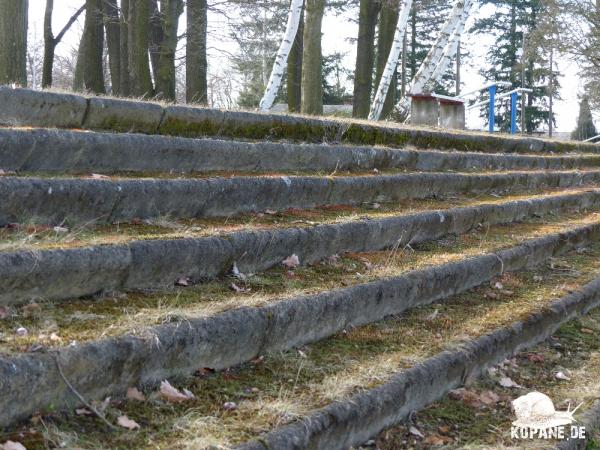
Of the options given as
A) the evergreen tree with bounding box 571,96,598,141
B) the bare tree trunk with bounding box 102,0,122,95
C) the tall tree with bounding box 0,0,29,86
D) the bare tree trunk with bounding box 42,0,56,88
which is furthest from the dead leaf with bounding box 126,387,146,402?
the evergreen tree with bounding box 571,96,598,141

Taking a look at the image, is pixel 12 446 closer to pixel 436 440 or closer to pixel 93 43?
pixel 436 440

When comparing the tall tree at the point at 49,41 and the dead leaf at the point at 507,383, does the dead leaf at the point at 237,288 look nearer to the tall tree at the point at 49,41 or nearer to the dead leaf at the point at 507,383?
the dead leaf at the point at 507,383

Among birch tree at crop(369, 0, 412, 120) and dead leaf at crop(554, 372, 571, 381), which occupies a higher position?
birch tree at crop(369, 0, 412, 120)

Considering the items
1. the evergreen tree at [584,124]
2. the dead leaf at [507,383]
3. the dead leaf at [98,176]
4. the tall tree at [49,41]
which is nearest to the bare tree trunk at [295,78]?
the tall tree at [49,41]

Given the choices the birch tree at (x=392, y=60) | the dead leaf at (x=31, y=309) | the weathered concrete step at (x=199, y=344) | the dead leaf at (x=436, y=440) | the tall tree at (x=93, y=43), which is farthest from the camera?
the tall tree at (x=93, y=43)

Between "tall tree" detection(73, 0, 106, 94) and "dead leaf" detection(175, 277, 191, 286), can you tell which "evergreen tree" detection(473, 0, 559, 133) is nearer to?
"tall tree" detection(73, 0, 106, 94)

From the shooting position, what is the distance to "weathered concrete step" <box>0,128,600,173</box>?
4.52m

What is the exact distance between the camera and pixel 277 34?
26.5 metres

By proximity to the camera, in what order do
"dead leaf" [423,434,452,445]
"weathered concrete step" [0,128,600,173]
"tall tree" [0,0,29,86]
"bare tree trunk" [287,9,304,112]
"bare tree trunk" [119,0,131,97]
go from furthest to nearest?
"bare tree trunk" [287,9,304,112] → "bare tree trunk" [119,0,131,97] → "tall tree" [0,0,29,86] → "weathered concrete step" [0,128,600,173] → "dead leaf" [423,434,452,445]

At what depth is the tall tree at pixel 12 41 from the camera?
9.59 meters

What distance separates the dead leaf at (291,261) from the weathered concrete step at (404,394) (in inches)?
45.7

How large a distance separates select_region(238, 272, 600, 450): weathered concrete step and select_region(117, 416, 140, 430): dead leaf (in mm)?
418

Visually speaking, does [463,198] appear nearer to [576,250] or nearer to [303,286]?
[576,250]

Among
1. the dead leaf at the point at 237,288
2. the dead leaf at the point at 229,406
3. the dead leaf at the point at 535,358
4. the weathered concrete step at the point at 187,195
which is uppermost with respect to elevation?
the weathered concrete step at the point at 187,195
